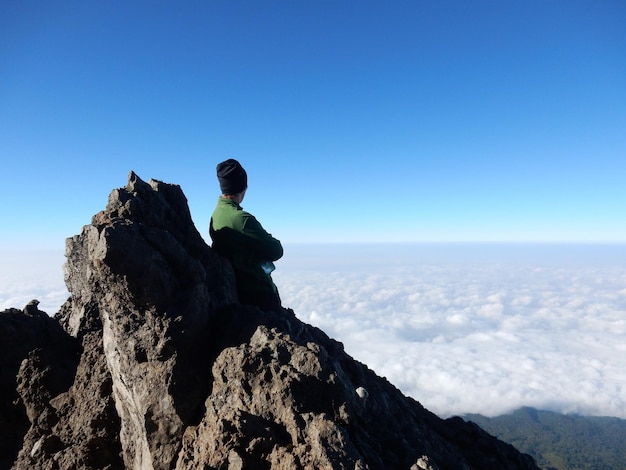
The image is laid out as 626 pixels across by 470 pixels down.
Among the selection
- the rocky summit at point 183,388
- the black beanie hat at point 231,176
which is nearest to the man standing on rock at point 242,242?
the black beanie hat at point 231,176

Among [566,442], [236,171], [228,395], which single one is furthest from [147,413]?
[566,442]

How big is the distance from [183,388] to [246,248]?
9.68 feet

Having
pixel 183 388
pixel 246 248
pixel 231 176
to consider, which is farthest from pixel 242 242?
pixel 183 388

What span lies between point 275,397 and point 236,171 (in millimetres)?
4447

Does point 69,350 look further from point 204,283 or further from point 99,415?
point 204,283

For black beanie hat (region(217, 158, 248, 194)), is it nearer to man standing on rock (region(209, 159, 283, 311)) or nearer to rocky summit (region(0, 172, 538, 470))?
man standing on rock (region(209, 159, 283, 311))

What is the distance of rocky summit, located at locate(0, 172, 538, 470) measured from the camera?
184 inches

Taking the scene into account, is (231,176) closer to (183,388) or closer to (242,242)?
(242,242)

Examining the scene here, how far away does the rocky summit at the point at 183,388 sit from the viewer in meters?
4.67

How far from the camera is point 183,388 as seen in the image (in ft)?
17.7

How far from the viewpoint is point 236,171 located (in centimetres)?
738

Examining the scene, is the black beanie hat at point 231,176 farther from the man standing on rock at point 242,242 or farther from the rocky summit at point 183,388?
the rocky summit at point 183,388

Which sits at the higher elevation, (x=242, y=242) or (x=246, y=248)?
(x=242, y=242)

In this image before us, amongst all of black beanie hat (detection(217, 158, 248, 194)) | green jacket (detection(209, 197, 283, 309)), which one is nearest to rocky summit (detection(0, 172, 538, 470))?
green jacket (detection(209, 197, 283, 309))
